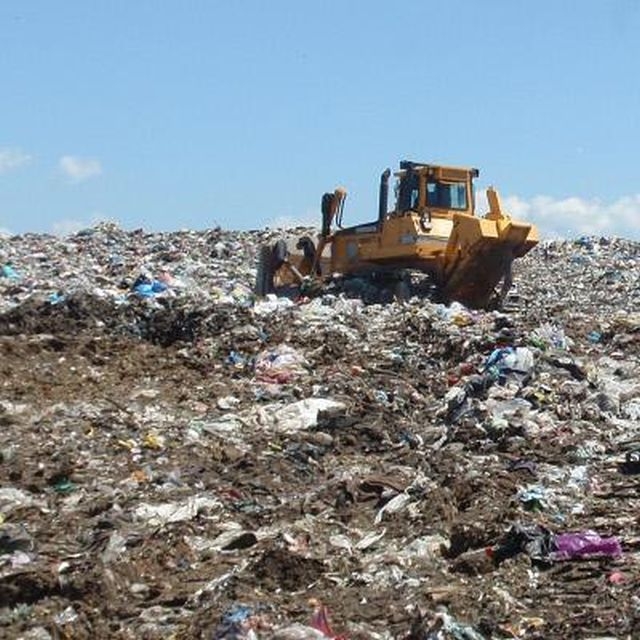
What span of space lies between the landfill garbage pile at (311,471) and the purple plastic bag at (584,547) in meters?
0.01

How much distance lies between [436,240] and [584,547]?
34.8 ft

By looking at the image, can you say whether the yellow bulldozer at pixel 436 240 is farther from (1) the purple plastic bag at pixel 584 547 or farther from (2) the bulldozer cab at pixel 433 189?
(1) the purple plastic bag at pixel 584 547

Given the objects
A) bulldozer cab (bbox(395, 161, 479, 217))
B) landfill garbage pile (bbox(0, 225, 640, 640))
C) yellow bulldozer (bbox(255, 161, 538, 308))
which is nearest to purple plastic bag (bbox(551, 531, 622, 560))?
landfill garbage pile (bbox(0, 225, 640, 640))

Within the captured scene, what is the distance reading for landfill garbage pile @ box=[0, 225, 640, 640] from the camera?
4543mm

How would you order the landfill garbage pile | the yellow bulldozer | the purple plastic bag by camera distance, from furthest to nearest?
the yellow bulldozer, the purple plastic bag, the landfill garbage pile

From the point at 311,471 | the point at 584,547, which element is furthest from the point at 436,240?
the point at 584,547

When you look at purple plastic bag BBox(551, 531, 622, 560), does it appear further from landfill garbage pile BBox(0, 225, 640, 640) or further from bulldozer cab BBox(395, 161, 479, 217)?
bulldozer cab BBox(395, 161, 479, 217)

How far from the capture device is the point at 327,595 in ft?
15.4

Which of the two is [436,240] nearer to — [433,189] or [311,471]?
[433,189]

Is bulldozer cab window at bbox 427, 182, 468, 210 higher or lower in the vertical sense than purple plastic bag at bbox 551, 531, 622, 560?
higher

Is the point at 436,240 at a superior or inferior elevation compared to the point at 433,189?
inferior

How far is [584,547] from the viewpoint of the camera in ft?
16.1

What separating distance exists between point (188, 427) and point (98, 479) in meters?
1.34

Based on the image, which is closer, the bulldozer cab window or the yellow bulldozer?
the yellow bulldozer
